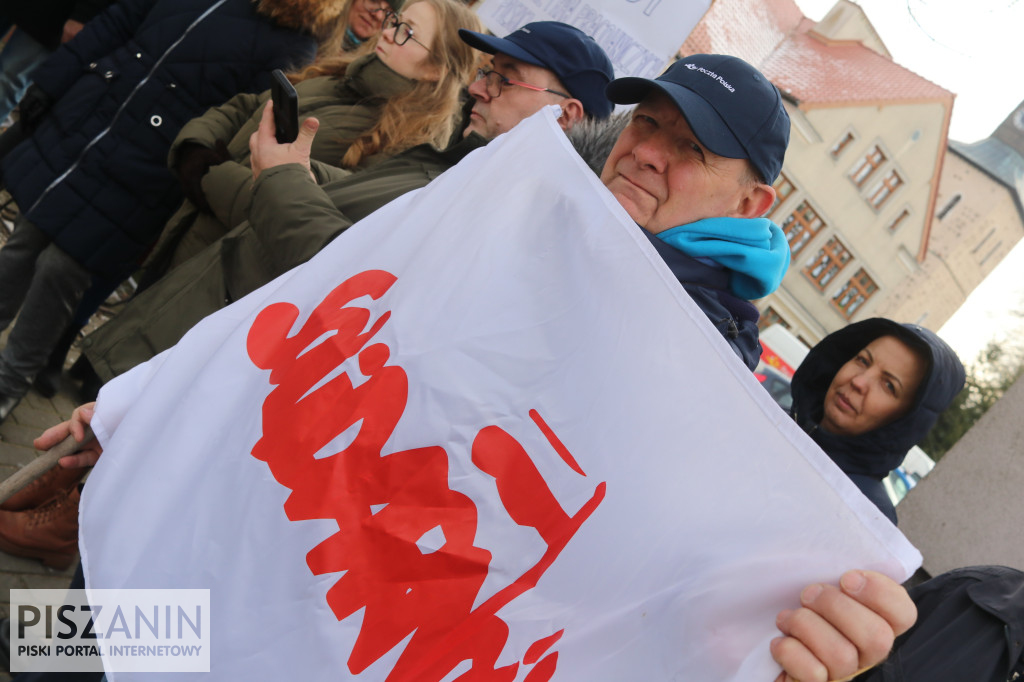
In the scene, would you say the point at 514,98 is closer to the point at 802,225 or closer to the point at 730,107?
the point at 730,107

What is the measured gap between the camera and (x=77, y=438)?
1.71 meters

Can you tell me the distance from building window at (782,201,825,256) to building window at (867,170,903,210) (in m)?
2.65

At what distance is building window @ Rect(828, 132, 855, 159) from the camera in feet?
94.5

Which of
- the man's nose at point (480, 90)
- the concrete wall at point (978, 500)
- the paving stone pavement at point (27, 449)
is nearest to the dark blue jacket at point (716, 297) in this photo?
the man's nose at point (480, 90)

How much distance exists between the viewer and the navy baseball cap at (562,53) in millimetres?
2398

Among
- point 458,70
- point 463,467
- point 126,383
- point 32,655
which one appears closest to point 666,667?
point 463,467

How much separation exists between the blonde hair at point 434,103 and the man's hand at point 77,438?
122 cm

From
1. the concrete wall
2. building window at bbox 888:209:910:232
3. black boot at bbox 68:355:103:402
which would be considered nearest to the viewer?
the concrete wall

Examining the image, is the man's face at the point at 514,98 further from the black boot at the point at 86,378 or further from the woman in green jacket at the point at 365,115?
the black boot at the point at 86,378

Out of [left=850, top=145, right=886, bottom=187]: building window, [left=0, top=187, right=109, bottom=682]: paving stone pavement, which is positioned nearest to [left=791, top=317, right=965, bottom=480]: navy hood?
[left=0, top=187, right=109, bottom=682]: paving stone pavement

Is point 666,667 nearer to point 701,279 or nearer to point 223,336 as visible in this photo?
point 701,279

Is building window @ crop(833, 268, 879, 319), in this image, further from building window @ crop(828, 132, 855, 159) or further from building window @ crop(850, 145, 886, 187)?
building window @ crop(828, 132, 855, 159)

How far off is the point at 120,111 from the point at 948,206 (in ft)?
123

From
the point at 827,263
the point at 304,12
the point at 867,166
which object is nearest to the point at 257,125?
the point at 304,12
